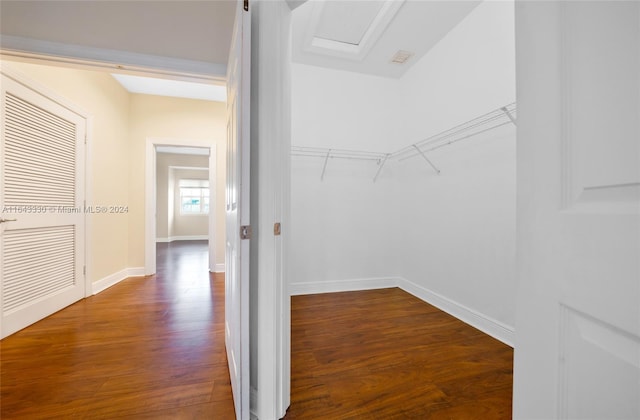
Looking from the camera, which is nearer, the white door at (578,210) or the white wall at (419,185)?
the white door at (578,210)

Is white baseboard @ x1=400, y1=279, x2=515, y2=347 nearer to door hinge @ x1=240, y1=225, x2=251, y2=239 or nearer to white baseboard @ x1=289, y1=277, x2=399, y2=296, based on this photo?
white baseboard @ x1=289, y1=277, x2=399, y2=296

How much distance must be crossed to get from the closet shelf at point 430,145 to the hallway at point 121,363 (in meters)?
1.99

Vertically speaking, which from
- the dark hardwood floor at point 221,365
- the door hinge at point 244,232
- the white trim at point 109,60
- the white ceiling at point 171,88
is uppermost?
the white ceiling at point 171,88

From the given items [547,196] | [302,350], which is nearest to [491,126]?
[547,196]

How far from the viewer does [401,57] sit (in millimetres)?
2785

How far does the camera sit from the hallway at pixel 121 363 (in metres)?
1.33

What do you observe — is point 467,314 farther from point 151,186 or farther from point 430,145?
point 151,186

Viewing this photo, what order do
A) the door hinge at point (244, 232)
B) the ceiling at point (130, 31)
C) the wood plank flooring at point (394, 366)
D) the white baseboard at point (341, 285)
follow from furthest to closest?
the white baseboard at point (341, 285) < the ceiling at point (130, 31) < the wood plank flooring at point (394, 366) < the door hinge at point (244, 232)

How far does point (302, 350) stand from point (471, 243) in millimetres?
1695

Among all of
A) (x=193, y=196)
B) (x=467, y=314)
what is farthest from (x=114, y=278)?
(x=193, y=196)

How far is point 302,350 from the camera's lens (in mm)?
1823

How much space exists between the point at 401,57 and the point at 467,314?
2.69 meters

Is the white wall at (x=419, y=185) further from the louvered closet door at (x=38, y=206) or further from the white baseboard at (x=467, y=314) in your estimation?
the louvered closet door at (x=38, y=206)

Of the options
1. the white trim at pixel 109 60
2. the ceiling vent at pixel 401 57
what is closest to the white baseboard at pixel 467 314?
the ceiling vent at pixel 401 57
